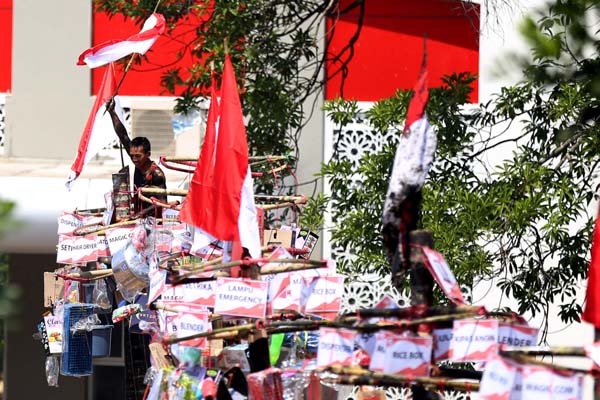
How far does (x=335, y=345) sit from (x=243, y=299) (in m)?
0.67

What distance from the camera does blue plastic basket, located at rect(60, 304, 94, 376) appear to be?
840 centimetres

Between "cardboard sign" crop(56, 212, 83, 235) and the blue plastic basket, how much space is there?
0.50 m

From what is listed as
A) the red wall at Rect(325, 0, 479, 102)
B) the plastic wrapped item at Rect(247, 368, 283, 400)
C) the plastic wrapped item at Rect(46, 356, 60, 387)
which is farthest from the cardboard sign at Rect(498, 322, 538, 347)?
the red wall at Rect(325, 0, 479, 102)

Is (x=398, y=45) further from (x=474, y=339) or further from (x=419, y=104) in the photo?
(x=474, y=339)

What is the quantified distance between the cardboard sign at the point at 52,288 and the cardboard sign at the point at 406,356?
14.3ft

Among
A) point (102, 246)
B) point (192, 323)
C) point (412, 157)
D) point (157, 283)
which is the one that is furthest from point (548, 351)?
point (102, 246)

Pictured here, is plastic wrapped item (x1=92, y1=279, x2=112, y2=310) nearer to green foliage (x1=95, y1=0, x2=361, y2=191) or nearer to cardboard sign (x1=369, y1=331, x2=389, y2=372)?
green foliage (x1=95, y1=0, x2=361, y2=191)

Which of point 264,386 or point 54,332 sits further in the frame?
point 54,332

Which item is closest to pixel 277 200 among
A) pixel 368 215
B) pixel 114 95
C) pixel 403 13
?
pixel 368 215

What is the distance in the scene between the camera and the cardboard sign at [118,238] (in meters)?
7.62

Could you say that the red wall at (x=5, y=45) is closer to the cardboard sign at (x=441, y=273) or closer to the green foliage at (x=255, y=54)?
the green foliage at (x=255, y=54)

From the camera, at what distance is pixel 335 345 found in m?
5.13

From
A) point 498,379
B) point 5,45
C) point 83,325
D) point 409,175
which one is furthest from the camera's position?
point 5,45

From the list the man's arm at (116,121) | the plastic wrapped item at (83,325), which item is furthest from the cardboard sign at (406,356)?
the man's arm at (116,121)
